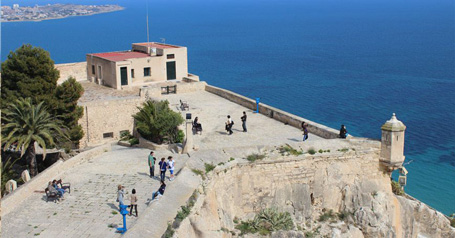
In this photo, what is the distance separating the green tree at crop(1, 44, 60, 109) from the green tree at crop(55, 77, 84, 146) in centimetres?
41

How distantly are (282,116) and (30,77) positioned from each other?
12.3 m

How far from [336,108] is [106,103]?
32559mm

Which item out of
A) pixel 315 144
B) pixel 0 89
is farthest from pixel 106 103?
pixel 315 144

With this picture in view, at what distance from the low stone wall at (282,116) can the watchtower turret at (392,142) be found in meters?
2.26

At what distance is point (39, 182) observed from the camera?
19141mm

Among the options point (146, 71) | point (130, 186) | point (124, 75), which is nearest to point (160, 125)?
point (130, 186)

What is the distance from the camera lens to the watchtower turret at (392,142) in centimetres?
1992

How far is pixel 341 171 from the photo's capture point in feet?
66.3

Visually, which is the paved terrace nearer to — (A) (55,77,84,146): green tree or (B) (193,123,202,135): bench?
(B) (193,123,202,135): bench

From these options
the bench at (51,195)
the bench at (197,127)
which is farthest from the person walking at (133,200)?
the bench at (197,127)

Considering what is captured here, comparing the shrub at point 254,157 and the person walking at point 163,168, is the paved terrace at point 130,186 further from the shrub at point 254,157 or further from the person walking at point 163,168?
the person walking at point 163,168

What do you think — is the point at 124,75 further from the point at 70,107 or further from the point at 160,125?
the point at 160,125

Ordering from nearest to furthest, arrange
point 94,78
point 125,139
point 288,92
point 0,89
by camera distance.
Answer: point 0,89 < point 125,139 < point 94,78 < point 288,92

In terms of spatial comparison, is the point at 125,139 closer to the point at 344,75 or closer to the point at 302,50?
the point at 344,75
